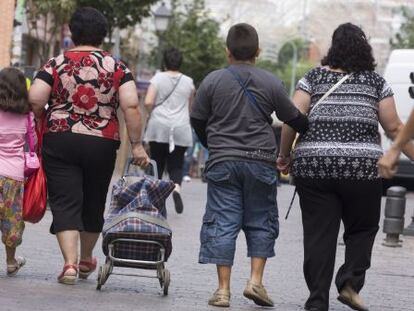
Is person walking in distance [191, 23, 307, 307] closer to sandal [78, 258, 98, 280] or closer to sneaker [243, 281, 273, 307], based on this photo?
sneaker [243, 281, 273, 307]

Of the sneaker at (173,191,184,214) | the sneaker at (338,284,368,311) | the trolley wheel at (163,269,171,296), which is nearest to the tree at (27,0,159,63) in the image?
the sneaker at (173,191,184,214)

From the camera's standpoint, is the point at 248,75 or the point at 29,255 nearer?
the point at 248,75

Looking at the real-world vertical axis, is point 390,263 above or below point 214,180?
below

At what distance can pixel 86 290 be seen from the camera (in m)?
7.98

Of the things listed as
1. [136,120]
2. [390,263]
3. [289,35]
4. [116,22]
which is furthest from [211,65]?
[289,35]

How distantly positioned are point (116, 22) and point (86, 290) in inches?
871

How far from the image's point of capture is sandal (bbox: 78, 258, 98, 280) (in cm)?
855

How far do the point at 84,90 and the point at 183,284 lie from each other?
1.59m

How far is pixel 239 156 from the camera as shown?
778 cm

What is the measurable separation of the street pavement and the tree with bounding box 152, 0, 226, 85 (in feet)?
102

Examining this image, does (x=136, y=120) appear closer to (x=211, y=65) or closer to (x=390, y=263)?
(x=390, y=263)

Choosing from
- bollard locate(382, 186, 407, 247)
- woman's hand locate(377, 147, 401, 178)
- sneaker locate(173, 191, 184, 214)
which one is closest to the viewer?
woman's hand locate(377, 147, 401, 178)

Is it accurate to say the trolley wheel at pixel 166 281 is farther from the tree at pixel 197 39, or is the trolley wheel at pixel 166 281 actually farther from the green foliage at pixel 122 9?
the tree at pixel 197 39

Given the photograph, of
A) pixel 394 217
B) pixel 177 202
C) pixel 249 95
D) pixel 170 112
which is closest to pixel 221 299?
pixel 249 95
